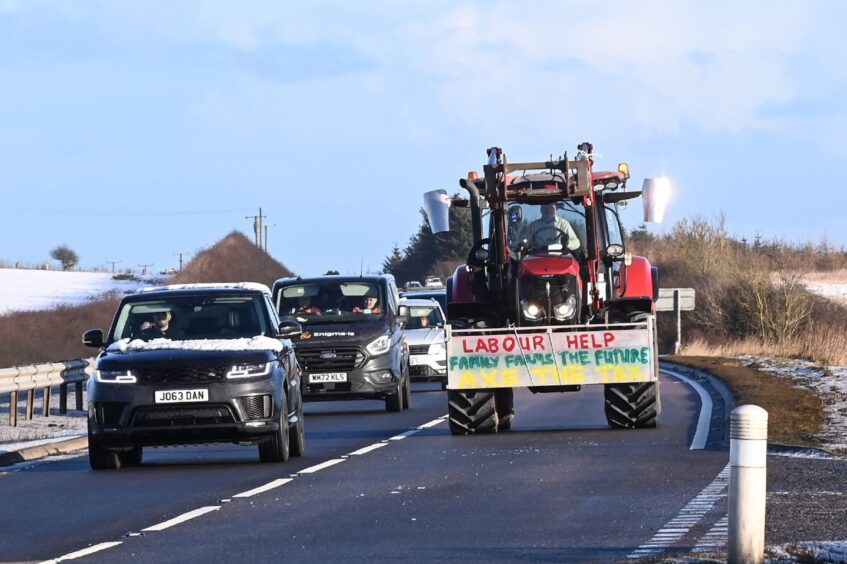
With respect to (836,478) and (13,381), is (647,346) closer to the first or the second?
(836,478)

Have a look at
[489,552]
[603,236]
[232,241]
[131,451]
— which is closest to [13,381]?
[131,451]

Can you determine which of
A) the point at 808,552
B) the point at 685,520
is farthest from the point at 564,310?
the point at 808,552

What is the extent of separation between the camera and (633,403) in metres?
22.3

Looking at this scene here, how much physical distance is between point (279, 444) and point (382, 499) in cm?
401

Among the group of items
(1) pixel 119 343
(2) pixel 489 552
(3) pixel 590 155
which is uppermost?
(3) pixel 590 155


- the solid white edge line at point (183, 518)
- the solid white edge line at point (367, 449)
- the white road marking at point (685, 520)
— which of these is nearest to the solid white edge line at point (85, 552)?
the solid white edge line at point (183, 518)

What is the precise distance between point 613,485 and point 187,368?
15.5 ft

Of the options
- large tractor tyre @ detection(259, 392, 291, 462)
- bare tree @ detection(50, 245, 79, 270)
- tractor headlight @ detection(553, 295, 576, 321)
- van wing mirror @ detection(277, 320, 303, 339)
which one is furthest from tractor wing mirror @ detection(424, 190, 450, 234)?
bare tree @ detection(50, 245, 79, 270)

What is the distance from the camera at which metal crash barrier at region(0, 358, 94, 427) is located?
25641 millimetres

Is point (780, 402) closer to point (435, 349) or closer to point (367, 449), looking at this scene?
point (367, 449)

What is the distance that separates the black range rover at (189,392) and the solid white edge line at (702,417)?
4.39 metres

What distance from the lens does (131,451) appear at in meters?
19.3

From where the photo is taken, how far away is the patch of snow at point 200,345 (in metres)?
18.3

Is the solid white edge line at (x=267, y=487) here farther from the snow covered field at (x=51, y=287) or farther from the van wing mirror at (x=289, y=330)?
the snow covered field at (x=51, y=287)
